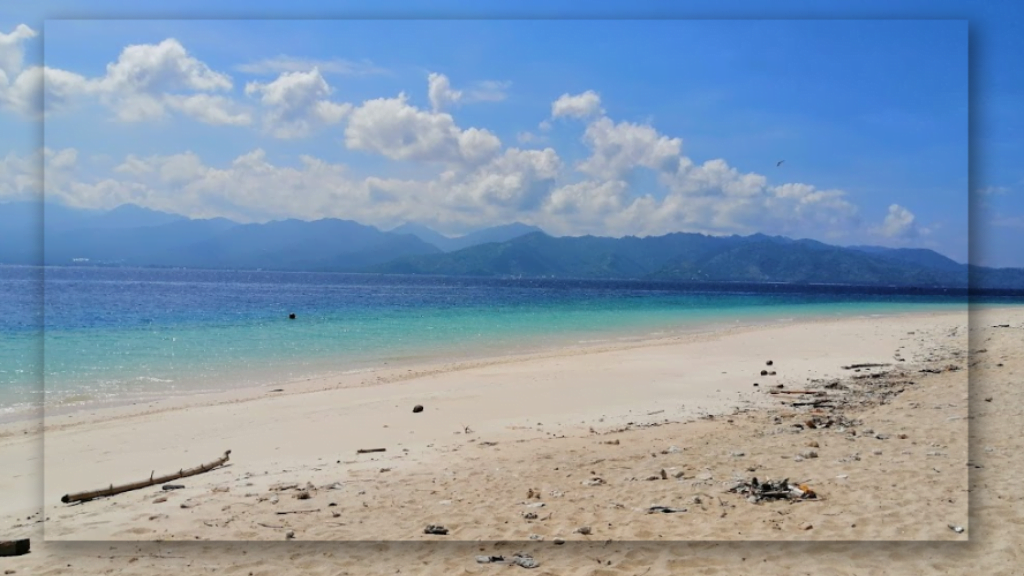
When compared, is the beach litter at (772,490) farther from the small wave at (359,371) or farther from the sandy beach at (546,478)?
the small wave at (359,371)

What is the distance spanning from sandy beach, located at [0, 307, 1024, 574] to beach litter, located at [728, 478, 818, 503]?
107 millimetres

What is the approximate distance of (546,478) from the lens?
718cm

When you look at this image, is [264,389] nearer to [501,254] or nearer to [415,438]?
[415,438]

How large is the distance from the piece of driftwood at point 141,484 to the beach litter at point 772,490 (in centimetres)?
610

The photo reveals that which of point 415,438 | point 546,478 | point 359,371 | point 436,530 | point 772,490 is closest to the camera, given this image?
point 436,530

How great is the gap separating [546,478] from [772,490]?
2286 millimetres

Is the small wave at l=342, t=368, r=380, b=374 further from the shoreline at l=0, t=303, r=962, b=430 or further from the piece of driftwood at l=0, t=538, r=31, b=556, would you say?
the piece of driftwood at l=0, t=538, r=31, b=556

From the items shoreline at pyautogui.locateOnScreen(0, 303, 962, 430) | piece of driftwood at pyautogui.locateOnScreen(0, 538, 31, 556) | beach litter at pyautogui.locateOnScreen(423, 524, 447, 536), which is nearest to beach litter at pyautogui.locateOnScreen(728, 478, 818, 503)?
beach litter at pyautogui.locateOnScreen(423, 524, 447, 536)

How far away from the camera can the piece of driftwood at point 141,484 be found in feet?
22.2

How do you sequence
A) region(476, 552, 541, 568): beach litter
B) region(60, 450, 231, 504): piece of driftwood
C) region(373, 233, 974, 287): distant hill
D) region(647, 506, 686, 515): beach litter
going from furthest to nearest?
1. region(373, 233, 974, 287): distant hill
2. region(60, 450, 231, 504): piece of driftwood
3. region(647, 506, 686, 515): beach litter
4. region(476, 552, 541, 568): beach litter

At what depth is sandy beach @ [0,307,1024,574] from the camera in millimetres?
5211

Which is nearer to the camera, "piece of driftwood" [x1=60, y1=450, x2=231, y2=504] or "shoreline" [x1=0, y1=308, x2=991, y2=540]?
"shoreline" [x1=0, y1=308, x2=991, y2=540]

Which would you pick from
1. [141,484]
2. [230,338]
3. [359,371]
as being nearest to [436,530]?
[141,484]

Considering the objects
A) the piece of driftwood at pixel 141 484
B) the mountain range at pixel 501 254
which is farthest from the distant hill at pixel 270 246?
the piece of driftwood at pixel 141 484
